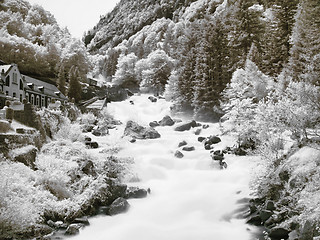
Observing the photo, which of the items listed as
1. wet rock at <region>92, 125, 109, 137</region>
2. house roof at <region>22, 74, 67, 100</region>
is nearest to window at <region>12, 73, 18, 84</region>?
house roof at <region>22, 74, 67, 100</region>

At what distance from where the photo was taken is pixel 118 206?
17391 mm

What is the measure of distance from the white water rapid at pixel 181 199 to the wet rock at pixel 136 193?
0.46m

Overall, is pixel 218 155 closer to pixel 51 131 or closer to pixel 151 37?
pixel 51 131

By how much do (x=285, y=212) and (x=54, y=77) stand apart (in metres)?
69.7

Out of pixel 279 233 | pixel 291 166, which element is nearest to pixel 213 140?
pixel 291 166

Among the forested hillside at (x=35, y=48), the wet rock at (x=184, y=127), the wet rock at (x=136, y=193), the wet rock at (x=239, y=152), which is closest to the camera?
the wet rock at (x=136, y=193)

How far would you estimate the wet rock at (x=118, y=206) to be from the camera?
17.1 m

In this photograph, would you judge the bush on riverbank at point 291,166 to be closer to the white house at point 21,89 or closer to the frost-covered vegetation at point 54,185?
the frost-covered vegetation at point 54,185

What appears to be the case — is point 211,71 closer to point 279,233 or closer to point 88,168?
point 88,168

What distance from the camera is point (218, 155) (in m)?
25.6

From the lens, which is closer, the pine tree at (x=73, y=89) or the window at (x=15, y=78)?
the window at (x=15, y=78)

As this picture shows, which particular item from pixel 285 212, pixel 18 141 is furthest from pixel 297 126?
pixel 18 141

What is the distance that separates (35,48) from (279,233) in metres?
70.1

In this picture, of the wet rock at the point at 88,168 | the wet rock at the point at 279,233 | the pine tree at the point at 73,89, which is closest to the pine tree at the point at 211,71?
the wet rock at the point at 88,168
